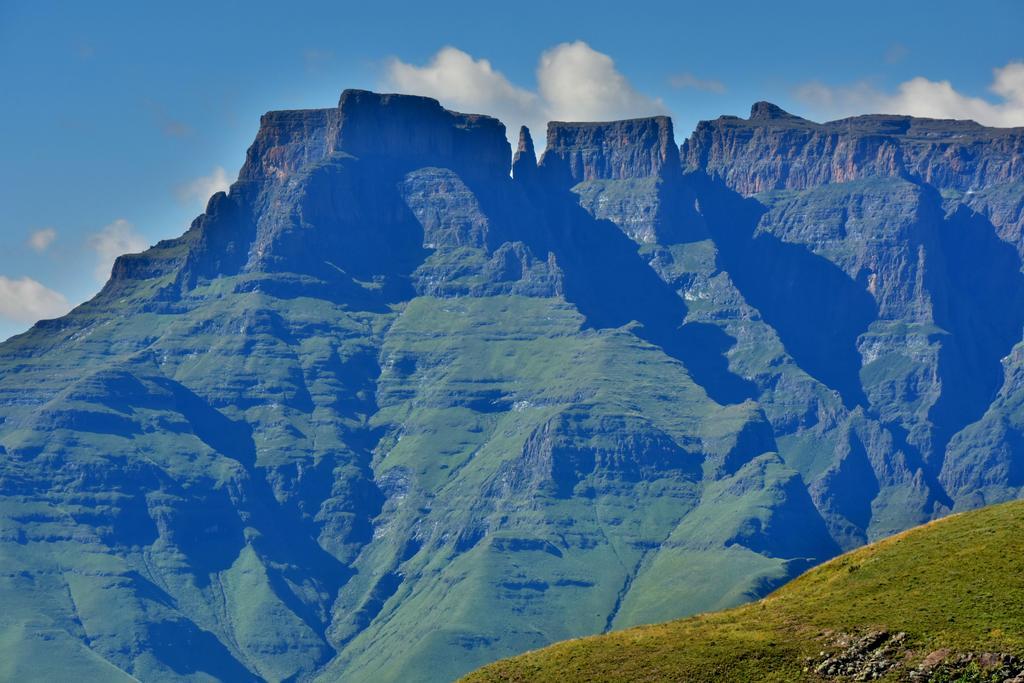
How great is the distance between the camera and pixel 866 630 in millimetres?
147250

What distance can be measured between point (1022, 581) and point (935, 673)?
41.4ft

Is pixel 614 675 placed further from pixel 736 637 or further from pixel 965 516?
pixel 965 516

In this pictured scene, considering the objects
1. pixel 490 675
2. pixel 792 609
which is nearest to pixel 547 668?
Answer: pixel 490 675

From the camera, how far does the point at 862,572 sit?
527 feet

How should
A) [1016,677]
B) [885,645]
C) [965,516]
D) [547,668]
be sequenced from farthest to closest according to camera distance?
[965,516] → [547,668] → [885,645] → [1016,677]

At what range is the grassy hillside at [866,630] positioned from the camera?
14212cm

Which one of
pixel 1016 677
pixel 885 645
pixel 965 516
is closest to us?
pixel 1016 677

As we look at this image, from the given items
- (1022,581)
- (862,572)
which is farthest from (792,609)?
(1022,581)

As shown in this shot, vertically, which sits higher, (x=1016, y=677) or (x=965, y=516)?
(x=965, y=516)

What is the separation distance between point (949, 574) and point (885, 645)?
11.6 m

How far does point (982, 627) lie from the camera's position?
469ft

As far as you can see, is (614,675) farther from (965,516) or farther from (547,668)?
(965,516)

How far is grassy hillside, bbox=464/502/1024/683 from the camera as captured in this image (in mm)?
142125

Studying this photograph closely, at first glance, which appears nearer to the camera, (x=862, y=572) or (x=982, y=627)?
(x=982, y=627)
